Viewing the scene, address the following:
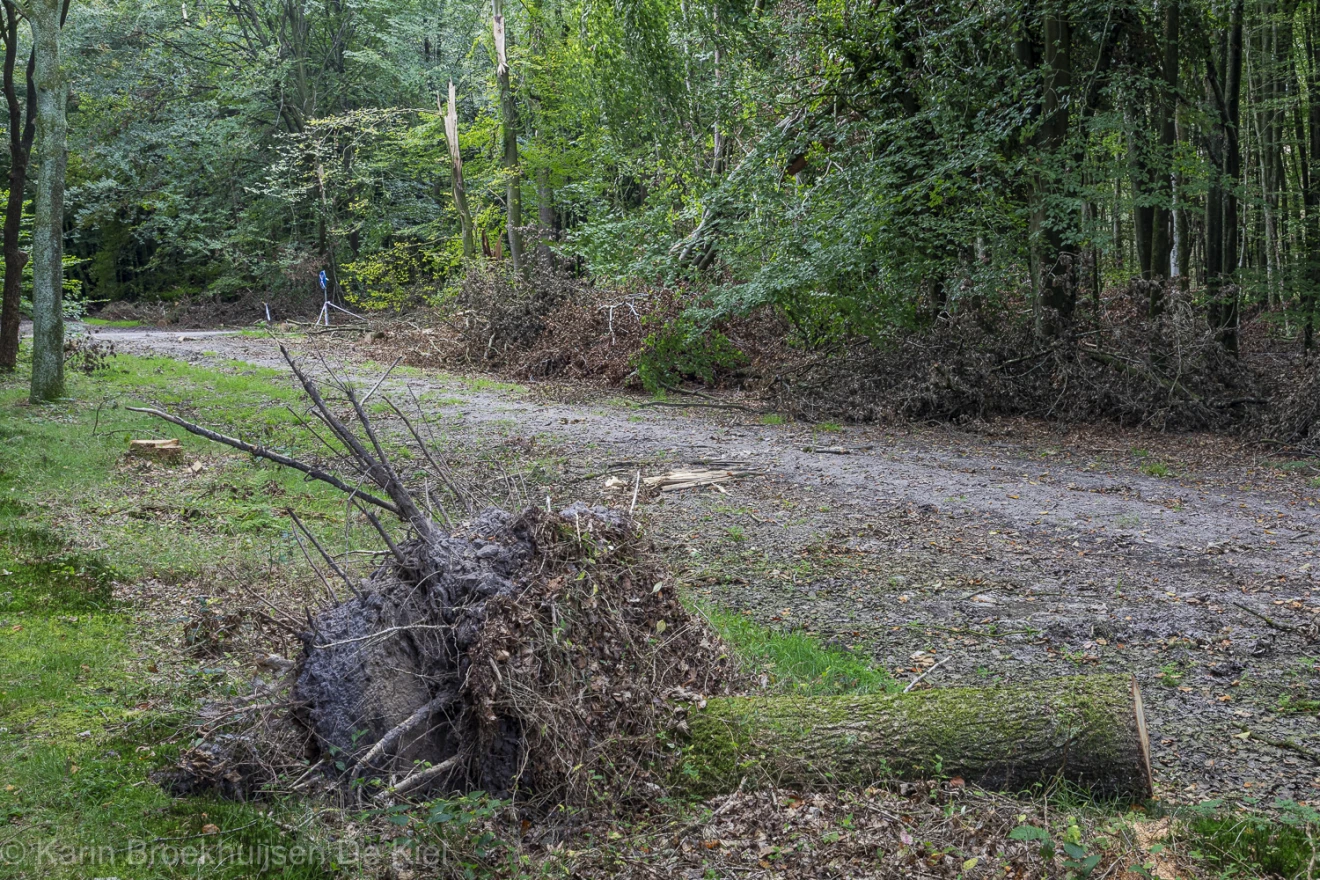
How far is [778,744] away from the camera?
3.71 meters

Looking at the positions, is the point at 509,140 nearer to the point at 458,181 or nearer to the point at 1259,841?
the point at 458,181

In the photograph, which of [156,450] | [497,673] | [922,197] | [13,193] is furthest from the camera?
A: [13,193]

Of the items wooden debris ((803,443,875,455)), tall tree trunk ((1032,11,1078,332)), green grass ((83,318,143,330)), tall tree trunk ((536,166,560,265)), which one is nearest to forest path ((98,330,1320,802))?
wooden debris ((803,443,875,455))

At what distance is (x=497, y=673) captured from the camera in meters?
3.52

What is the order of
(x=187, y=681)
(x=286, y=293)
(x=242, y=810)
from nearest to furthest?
(x=242, y=810) < (x=187, y=681) < (x=286, y=293)

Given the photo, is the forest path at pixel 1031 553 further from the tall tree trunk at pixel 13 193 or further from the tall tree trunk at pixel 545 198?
the tall tree trunk at pixel 545 198

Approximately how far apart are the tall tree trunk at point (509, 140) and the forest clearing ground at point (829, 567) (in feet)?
33.9

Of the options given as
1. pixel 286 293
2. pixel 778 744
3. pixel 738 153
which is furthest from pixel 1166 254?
pixel 286 293

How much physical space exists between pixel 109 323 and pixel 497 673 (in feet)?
106

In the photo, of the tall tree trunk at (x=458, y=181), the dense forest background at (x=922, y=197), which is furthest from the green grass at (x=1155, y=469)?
the tall tree trunk at (x=458, y=181)

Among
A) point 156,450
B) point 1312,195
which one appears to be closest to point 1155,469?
point 156,450

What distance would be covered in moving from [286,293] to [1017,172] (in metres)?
28.8

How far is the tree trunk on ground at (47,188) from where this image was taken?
11508 mm

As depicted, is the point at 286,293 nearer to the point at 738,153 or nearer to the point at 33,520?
the point at 738,153
